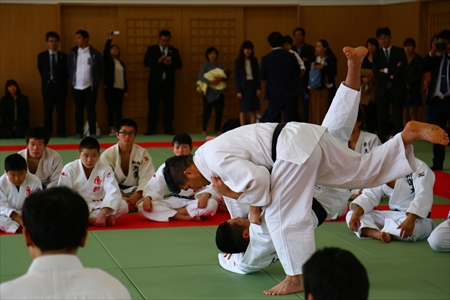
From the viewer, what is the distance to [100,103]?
12.6 m

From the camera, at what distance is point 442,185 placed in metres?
7.29

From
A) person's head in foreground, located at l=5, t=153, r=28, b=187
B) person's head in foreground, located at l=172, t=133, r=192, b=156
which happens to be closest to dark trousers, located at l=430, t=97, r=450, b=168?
person's head in foreground, located at l=172, t=133, r=192, b=156

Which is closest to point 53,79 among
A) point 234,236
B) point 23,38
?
point 23,38

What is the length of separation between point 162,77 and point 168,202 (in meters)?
6.48

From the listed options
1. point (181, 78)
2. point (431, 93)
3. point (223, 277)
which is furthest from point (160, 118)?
point (223, 277)

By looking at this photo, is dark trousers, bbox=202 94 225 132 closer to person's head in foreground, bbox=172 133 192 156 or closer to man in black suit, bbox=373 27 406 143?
man in black suit, bbox=373 27 406 143

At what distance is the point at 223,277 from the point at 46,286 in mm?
2599

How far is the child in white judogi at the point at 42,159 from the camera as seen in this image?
19.6 feet

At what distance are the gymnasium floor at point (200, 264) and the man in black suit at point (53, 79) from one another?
22.5 ft

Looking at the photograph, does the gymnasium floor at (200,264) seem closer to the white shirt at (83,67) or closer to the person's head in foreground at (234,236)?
the person's head in foreground at (234,236)

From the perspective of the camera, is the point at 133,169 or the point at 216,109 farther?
the point at 216,109

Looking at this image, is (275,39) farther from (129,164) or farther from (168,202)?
(168,202)

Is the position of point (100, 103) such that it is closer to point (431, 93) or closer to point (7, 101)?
point (7, 101)

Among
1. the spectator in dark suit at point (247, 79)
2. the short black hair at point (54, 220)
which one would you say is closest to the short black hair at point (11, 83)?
the spectator in dark suit at point (247, 79)
